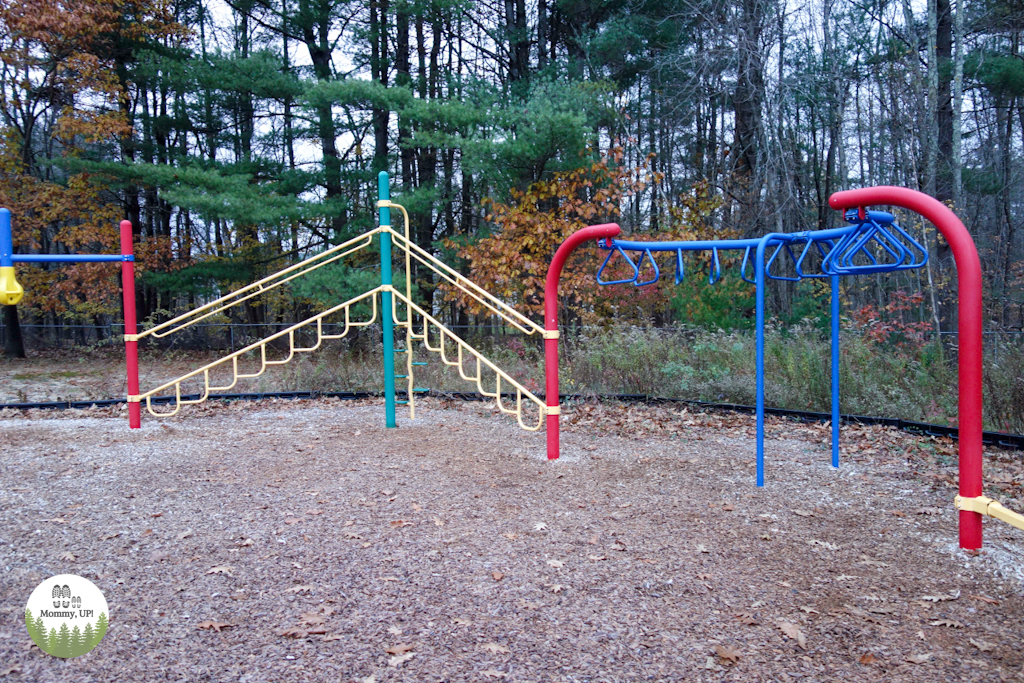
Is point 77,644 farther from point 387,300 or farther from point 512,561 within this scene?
point 387,300

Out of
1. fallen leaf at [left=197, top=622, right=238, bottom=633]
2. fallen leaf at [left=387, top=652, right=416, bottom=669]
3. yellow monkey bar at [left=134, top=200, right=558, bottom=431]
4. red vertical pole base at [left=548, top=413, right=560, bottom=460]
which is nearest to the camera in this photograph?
fallen leaf at [left=387, top=652, right=416, bottom=669]

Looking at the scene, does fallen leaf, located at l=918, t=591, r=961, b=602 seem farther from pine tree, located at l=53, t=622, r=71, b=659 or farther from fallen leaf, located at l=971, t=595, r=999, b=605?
pine tree, located at l=53, t=622, r=71, b=659

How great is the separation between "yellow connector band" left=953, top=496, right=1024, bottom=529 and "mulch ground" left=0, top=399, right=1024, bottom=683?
25 cm

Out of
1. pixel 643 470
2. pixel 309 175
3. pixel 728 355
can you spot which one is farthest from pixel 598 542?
pixel 309 175

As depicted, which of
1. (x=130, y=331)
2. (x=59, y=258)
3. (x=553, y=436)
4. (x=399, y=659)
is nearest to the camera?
(x=399, y=659)

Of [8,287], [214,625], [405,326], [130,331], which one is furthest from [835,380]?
[8,287]

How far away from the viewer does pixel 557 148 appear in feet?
37.9

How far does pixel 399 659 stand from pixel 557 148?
10059 mm

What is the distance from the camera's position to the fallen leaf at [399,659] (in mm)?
2473

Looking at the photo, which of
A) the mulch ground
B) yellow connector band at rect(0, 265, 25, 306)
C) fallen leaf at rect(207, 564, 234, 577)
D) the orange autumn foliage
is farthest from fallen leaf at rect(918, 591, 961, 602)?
the orange autumn foliage

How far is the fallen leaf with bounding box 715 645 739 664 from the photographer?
251 centimetres

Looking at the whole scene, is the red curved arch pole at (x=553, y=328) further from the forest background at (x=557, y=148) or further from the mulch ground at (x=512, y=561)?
the forest background at (x=557, y=148)

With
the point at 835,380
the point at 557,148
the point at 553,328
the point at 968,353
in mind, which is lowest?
the point at 835,380

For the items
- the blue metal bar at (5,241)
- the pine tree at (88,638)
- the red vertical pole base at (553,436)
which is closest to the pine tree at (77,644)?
the pine tree at (88,638)
